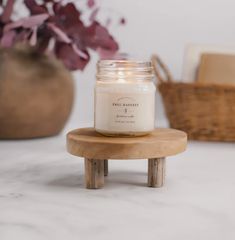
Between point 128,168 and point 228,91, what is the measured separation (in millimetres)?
307

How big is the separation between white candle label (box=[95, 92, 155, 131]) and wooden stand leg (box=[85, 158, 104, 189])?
43mm

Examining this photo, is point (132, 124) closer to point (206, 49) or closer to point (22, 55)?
point (22, 55)

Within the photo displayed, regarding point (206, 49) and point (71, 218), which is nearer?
point (71, 218)

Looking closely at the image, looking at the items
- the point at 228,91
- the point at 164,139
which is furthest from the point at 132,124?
the point at 228,91

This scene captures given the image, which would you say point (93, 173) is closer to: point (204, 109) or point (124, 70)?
point (124, 70)

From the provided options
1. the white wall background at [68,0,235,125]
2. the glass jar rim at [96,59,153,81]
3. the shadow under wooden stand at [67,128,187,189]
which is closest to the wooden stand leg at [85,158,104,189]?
the shadow under wooden stand at [67,128,187,189]

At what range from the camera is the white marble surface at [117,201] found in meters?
0.46

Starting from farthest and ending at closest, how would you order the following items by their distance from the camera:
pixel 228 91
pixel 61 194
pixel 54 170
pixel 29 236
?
pixel 228 91, pixel 54 170, pixel 61 194, pixel 29 236

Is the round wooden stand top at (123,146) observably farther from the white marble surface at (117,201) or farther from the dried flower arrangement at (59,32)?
the dried flower arrangement at (59,32)

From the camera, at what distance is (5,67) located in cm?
95

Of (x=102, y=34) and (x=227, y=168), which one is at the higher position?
(x=102, y=34)

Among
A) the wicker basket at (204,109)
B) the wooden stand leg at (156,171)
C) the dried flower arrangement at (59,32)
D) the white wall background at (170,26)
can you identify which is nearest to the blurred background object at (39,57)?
the dried flower arrangement at (59,32)

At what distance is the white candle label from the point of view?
61 centimetres

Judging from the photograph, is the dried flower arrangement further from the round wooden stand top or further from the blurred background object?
the round wooden stand top
